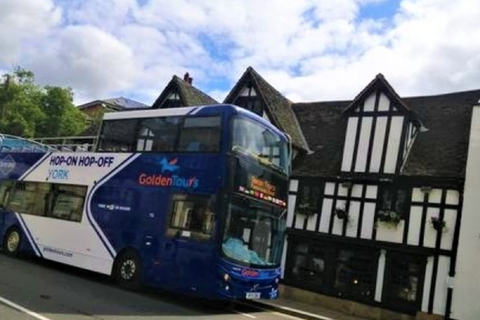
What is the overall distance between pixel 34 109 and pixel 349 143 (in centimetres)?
3571

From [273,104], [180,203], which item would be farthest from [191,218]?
[273,104]

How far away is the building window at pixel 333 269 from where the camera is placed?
1825 centimetres

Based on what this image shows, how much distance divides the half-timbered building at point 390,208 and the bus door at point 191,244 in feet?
25.3

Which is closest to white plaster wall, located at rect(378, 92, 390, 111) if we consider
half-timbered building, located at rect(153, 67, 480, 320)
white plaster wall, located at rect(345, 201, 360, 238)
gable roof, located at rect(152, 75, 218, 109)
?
half-timbered building, located at rect(153, 67, 480, 320)

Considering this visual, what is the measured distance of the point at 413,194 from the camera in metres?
17.8

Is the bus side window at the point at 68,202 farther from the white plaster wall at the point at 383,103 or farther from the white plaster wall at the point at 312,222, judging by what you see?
the white plaster wall at the point at 383,103

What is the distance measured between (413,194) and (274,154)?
251 inches

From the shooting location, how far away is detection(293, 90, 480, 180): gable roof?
59.7 feet

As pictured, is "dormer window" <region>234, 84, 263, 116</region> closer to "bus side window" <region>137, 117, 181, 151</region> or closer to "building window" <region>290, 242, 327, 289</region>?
→ "building window" <region>290, 242, 327, 289</region>

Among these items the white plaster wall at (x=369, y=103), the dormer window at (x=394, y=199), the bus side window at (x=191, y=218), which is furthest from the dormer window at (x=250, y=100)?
the bus side window at (x=191, y=218)

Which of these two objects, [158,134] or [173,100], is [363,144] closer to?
[158,134]

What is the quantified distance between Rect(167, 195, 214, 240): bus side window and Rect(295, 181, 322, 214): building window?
313 inches

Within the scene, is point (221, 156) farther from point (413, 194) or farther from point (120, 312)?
point (413, 194)

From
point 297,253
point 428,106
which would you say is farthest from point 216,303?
point 428,106
